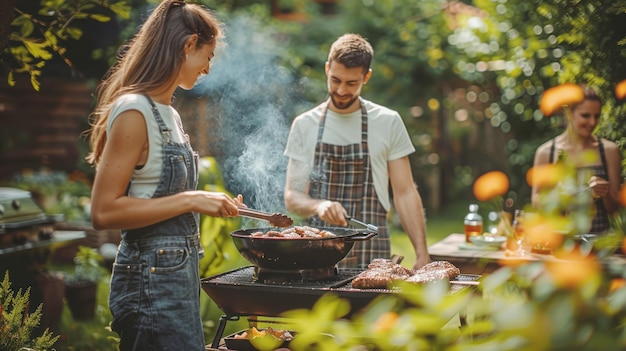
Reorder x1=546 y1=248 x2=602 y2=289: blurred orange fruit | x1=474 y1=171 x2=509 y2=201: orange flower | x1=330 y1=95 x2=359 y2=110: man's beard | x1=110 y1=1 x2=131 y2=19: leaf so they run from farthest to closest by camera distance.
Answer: x1=474 y1=171 x2=509 y2=201: orange flower → x1=330 y1=95 x2=359 y2=110: man's beard → x1=110 y1=1 x2=131 y2=19: leaf → x1=546 y1=248 x2=602 y2=289: blurred orange fruit

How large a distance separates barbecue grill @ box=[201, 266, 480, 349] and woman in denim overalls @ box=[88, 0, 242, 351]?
40 cm

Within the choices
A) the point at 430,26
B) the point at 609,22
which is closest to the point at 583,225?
the point at 609,22

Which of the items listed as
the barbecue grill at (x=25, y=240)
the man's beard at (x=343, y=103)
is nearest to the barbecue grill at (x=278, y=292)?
the man's beard at (x=343, y=103)

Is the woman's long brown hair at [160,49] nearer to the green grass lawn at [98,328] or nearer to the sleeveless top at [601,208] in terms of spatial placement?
the green grass lawn at [98,328]

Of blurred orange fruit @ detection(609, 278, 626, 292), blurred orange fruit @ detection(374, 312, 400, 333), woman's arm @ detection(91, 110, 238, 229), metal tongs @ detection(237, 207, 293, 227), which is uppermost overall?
woman's arm @ detection(91, 110, 238, 229)

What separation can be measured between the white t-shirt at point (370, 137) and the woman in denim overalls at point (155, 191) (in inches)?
66.2

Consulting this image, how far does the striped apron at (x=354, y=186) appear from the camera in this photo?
428cm

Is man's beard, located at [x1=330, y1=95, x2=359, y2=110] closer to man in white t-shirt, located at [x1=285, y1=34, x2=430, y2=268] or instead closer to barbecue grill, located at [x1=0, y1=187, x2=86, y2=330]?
man in white t-shirt, located at [x1=285, y1=34, x2=430, y2=268]

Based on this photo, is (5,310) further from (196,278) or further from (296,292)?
(296,292)

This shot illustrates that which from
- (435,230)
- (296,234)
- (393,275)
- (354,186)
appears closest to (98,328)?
(354,186)

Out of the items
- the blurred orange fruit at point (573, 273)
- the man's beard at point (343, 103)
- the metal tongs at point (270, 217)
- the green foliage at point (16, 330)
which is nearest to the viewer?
the blurred orange fruit at point (573, 273)

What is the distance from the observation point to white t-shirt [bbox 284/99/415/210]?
427 centimetres

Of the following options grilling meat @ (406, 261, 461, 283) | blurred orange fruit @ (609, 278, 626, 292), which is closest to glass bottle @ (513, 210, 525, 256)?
grilling meat @ (406, 261, 461, 283)

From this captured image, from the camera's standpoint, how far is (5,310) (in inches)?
Answer: 123
